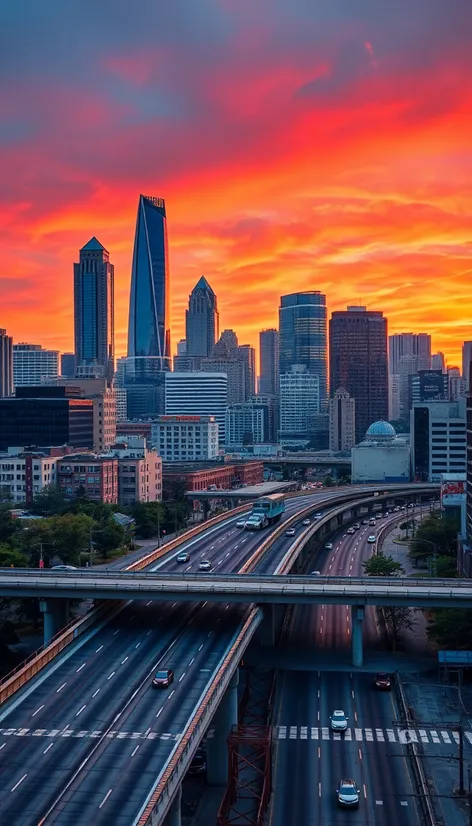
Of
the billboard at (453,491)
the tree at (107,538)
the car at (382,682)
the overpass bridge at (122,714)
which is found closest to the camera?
A: the overpass bridge at (122,714)

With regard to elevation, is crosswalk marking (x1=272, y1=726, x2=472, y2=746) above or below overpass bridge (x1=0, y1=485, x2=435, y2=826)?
below

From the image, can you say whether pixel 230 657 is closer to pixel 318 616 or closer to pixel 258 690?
pixel 258 690

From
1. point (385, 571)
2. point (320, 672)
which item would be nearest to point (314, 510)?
point (385, 571)

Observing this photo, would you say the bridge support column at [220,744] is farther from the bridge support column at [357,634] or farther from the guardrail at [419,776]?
the bridge support column at [357,634]

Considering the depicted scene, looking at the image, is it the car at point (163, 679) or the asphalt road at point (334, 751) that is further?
the car at point (163, 679)

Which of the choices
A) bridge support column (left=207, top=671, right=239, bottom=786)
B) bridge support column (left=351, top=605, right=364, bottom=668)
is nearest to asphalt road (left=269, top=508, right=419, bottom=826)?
bridge support column (left=351, top=605, right=364, bottom=668)

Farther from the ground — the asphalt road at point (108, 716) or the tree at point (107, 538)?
the asphalt road at point (108, 716)

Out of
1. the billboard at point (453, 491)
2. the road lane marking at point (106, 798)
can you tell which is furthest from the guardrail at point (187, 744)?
the billboard at point (453, 491)

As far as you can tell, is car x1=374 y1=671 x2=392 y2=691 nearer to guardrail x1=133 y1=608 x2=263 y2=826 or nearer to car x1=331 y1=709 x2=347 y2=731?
car x1=331 y1=709 x2=347 y2=731
